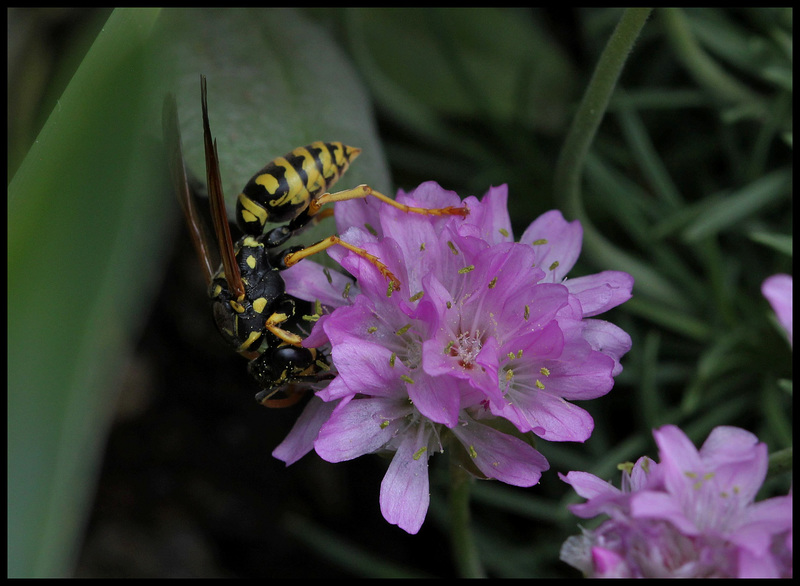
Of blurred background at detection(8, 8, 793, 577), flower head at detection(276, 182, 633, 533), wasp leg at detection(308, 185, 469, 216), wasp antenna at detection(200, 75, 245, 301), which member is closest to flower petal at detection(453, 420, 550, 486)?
flower head at detection(276, 182, 633, 533)

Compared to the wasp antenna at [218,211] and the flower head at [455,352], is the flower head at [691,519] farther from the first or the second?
the wasp antenna at [218,211]

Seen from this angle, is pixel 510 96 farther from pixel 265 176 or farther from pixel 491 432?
pixel 491 432

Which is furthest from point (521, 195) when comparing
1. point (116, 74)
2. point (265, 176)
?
point (116, 74)

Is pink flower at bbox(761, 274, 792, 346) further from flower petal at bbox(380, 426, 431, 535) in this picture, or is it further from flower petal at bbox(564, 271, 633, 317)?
flower petal at bbox(380, 426, 431, 535)

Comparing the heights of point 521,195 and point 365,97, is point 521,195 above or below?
below

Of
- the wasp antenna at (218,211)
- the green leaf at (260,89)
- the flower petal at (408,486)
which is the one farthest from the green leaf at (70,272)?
the green leaf at (260,89)

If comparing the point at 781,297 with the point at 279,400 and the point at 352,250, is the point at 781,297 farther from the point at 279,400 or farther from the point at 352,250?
the point at 279,400
